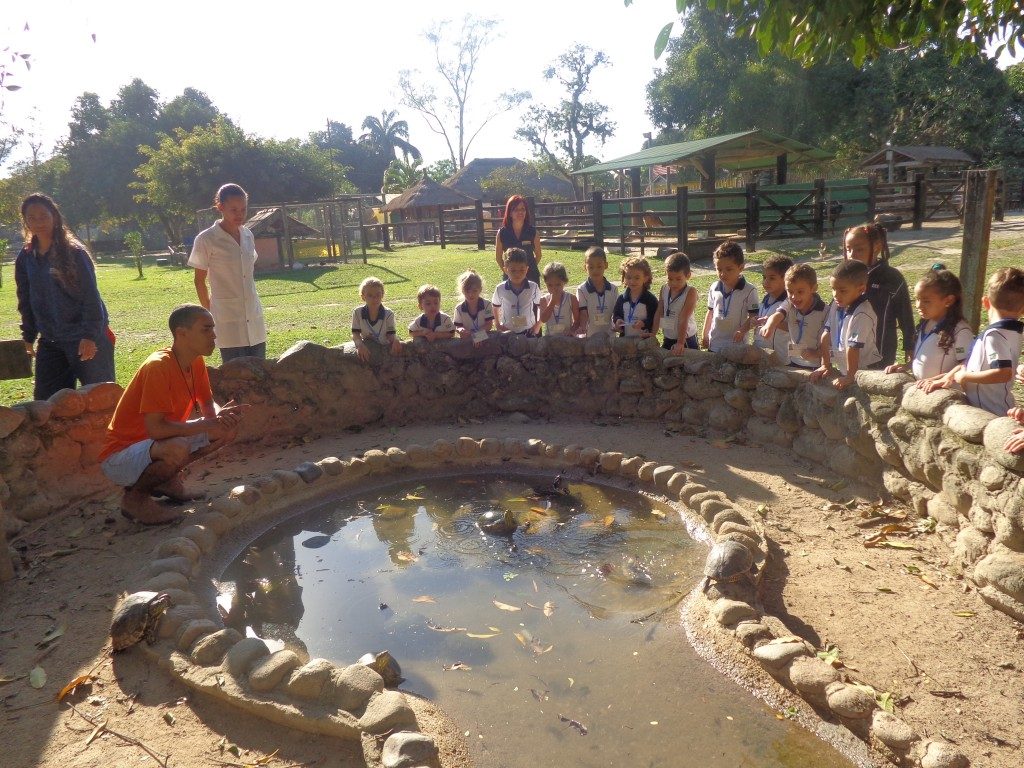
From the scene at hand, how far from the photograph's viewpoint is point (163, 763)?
8.11 ft

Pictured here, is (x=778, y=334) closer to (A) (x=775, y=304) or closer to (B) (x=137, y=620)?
(A) (x=775, y=304)

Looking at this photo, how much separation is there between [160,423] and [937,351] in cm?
434

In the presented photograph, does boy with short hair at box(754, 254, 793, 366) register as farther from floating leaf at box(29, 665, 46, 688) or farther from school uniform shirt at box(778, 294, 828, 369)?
floating leaf at box(29, 665, 46, 688)

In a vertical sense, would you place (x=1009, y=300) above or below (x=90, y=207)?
below

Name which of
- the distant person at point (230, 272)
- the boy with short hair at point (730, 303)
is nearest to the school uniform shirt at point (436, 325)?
the distant person at point (230, 272)

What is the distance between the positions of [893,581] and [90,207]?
45.2m

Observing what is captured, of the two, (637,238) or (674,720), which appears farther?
(637,238)

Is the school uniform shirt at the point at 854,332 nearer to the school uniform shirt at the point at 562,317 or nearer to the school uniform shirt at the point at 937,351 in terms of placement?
the school uniform shirt at the point at 937,351

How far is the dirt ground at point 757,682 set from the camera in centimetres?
253

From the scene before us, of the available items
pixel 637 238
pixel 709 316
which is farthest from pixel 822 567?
pixel 637 238

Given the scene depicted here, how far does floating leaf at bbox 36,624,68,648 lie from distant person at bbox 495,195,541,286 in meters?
4.57

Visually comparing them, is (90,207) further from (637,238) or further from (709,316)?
(709,316)

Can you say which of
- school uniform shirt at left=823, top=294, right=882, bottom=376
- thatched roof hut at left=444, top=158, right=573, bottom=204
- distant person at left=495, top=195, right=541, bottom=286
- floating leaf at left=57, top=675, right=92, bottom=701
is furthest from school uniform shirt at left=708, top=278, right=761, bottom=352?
thatched roof hut at left=444, top=158, right=573, bottom=204

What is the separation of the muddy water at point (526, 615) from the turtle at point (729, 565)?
0.19 metres
